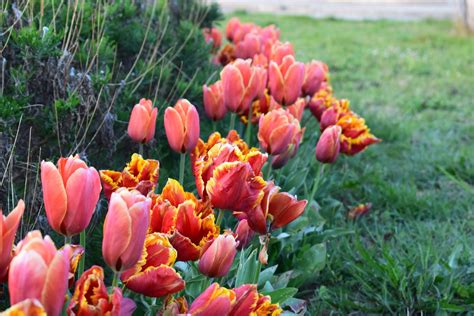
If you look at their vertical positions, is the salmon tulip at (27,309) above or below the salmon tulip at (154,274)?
above

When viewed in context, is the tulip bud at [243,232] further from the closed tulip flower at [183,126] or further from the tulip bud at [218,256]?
the closed tulip flower at [183,126]

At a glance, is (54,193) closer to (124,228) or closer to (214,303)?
(124,228)

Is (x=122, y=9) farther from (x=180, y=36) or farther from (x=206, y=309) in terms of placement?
(x=206, y=309)

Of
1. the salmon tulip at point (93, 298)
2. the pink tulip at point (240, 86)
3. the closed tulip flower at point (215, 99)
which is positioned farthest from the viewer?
the closed tulip flower at point (215, 99)

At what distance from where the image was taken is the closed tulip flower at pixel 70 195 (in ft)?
3.60

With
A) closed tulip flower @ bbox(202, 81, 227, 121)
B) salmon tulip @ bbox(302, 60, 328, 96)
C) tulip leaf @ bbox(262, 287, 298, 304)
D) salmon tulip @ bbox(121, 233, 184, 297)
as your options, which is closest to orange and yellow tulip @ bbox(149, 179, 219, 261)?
salmon tulip @ bbox(121, 233, 184, 297)

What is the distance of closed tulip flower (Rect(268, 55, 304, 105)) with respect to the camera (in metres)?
2.37

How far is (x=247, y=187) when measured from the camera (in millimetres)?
1327

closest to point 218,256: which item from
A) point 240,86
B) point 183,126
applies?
point 183,126

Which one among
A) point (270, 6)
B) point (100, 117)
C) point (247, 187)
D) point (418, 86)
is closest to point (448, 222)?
point (100, 117)

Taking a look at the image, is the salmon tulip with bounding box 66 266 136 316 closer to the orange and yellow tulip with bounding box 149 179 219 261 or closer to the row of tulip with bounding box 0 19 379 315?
the row of tulip with bounding box 0 19 379 315

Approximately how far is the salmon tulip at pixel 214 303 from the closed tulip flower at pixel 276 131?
84 cm

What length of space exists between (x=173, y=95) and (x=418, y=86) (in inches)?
151

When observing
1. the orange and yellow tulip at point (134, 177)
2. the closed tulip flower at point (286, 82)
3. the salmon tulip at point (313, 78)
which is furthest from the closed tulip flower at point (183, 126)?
the salmon tulip at point (313, 78)
